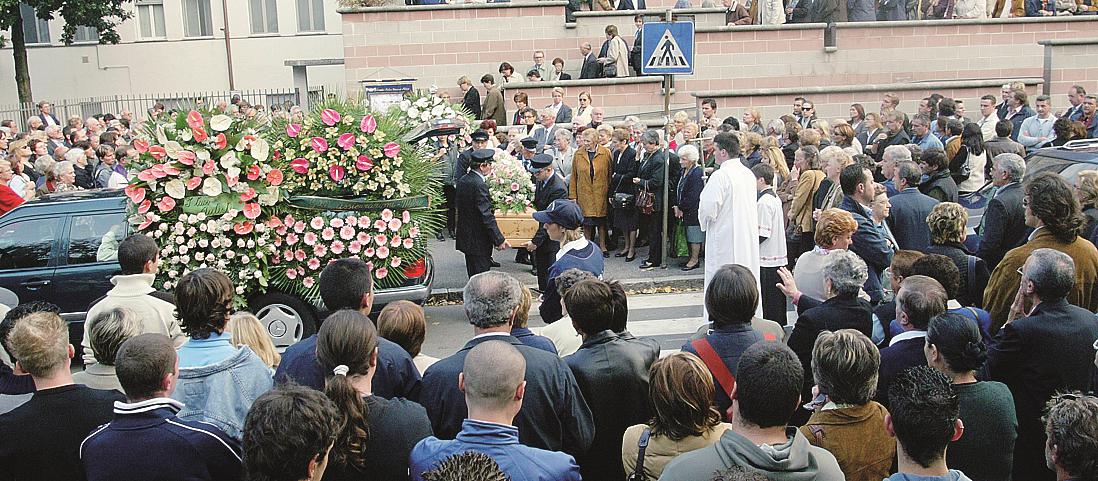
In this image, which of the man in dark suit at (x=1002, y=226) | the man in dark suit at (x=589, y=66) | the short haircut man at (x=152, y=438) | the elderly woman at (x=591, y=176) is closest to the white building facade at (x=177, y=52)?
the man in dark suit at (x=589, y=66)

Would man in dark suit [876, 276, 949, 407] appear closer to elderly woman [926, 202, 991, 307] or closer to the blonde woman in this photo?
elderly woman [926, 202, 991, 307]

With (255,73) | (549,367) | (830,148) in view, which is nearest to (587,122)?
(830,148)

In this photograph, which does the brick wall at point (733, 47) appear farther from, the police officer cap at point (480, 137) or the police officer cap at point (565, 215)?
the police officer cap at point (565, 215)

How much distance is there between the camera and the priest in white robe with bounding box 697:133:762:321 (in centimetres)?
912

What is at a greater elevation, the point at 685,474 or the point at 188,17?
the point at 188,17

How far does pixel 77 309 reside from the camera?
923cm

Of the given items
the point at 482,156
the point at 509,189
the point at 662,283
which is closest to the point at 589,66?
the point at 509,189

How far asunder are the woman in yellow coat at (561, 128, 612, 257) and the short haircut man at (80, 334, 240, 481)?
31.8ft

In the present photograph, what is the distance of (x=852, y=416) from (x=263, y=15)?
3335 cm

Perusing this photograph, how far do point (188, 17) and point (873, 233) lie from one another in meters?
31.6

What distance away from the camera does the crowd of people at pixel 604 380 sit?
12.0 feet

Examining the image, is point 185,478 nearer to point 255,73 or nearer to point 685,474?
point 685,474

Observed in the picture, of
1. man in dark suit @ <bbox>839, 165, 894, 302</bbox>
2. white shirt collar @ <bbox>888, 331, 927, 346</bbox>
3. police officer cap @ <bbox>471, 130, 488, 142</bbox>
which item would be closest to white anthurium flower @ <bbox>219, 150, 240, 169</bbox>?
police officer cap @ <bbox>471, 130, 488, 142</bbox>

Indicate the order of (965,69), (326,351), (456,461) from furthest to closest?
(965,69) < (326,351) < (456,461)
